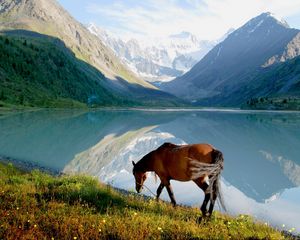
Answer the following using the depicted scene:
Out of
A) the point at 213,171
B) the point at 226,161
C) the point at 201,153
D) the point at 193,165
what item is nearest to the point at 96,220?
the point at 193,165

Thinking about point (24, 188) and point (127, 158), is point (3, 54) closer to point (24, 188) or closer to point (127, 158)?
point (127, 158)

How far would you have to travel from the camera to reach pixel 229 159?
47.6 m

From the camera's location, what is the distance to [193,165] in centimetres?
1391

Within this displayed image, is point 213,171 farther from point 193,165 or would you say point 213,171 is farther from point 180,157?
point 180,157

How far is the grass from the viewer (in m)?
11.1

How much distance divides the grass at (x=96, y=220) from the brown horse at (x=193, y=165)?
109 cm

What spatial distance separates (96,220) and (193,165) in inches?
156

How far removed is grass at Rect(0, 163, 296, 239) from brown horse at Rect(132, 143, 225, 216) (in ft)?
3.59

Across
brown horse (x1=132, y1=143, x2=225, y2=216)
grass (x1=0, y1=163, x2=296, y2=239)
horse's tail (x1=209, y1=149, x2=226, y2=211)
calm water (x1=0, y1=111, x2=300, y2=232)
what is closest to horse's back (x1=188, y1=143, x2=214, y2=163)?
brown horse (x1=132, y1=143, x2=225, y2=216)

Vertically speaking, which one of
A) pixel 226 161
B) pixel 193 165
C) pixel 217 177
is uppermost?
pixel 193 165

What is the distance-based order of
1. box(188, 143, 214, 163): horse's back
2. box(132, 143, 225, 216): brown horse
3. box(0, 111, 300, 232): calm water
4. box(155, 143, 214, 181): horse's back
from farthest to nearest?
box(0, 111, 300, 232): calm water < box(155, 143, 214, 181): horse's back < box(188, 143, 214, 163): horse's back < box(132, 143, 225, 216): brown horse

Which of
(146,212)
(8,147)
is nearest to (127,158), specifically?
(8,147)

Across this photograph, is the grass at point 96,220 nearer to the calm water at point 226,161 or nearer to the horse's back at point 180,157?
the horse's back at point 180,157

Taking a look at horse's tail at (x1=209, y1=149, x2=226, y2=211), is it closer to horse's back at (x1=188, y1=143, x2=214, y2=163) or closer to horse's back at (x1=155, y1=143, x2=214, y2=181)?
horse's back at (x1=188, y1=143, x2=214, y2=163)
